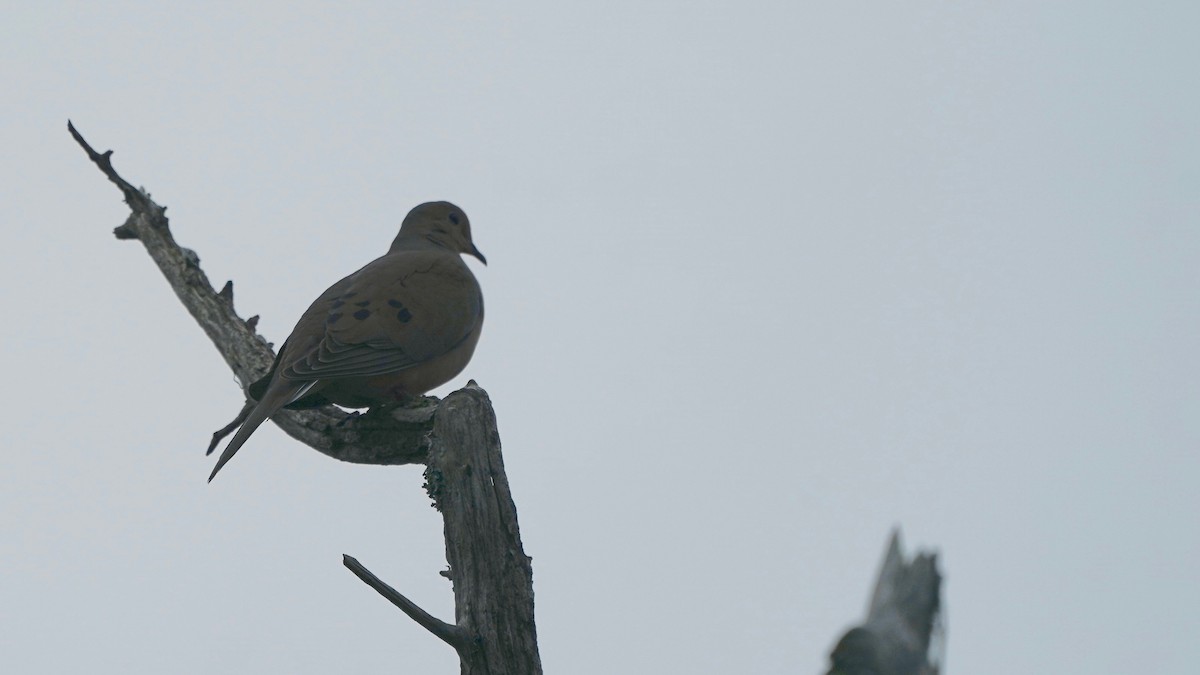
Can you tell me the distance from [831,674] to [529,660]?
2.01 m

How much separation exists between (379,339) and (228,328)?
92 cm

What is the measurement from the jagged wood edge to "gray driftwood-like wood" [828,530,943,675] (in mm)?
3096

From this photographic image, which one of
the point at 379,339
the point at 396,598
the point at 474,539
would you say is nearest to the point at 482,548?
the point at 474,539

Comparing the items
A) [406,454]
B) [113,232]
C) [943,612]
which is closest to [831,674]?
[943,612]

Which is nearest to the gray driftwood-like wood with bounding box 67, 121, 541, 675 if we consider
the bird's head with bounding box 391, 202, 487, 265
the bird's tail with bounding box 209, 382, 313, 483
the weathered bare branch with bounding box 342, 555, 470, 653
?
the weathered bare branch with bounding box 342, 555, 470, 653

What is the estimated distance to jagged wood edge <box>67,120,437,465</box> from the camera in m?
5.40

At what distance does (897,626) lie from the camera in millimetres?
2266

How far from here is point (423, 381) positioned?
593 cm

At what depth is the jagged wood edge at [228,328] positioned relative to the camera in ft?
17.7

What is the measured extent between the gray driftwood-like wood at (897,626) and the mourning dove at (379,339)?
323 centimetres

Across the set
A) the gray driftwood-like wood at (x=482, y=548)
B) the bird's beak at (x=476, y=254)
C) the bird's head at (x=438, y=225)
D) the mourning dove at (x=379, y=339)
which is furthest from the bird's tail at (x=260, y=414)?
the bird's beak at (x=476, y=254)

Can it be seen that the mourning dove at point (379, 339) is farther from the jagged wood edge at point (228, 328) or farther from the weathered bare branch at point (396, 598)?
the weathered bare branch at point (396, 598)

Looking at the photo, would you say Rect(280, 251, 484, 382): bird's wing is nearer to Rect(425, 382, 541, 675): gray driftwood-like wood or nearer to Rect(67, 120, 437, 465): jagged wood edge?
Rect(67, 120, 437, 465): jagged wood edge

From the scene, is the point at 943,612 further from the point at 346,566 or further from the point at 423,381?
the point at 423,381
